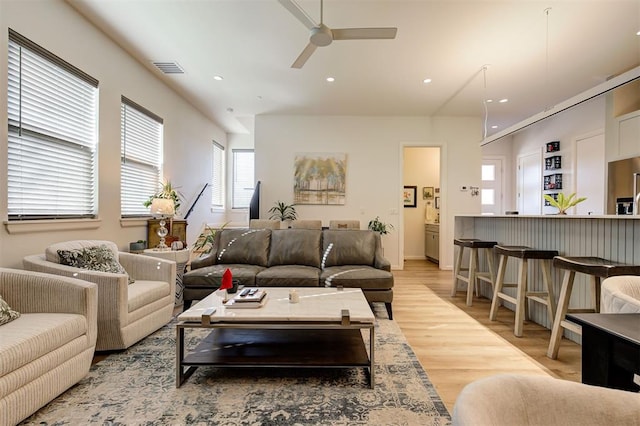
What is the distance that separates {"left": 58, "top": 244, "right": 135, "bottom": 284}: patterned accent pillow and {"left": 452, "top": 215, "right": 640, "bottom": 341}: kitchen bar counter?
3747 mm

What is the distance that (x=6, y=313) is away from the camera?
1.79 meters

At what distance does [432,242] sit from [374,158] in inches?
90.3

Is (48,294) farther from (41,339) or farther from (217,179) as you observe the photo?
(217,179)

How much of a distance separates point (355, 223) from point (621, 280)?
13.3ft

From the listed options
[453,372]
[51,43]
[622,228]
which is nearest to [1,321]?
[51,43]

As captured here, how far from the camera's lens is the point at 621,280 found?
4.22ft

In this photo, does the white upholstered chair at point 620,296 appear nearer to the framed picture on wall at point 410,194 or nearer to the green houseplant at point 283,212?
the green houseplant at point 283,212

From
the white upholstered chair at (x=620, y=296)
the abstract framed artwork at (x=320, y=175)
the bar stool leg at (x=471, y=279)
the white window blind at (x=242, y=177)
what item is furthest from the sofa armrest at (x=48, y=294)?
the white window blind at (x=242, y=177)

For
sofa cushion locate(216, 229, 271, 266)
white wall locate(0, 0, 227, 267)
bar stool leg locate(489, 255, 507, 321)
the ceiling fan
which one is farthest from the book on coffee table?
bar stool leg locate(489, 255, 507, 321)

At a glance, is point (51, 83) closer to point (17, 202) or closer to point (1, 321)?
point (17, 202)

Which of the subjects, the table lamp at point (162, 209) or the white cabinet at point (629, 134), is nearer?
the table lamp at point (162, 209)

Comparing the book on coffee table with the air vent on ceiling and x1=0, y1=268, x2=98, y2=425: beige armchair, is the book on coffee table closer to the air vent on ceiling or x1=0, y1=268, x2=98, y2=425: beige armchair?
x1=0, y1=268, x2=98, y2=425: beige armchair

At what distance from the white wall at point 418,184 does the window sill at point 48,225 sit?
6.06m

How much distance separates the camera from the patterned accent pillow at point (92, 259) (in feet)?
8.05
